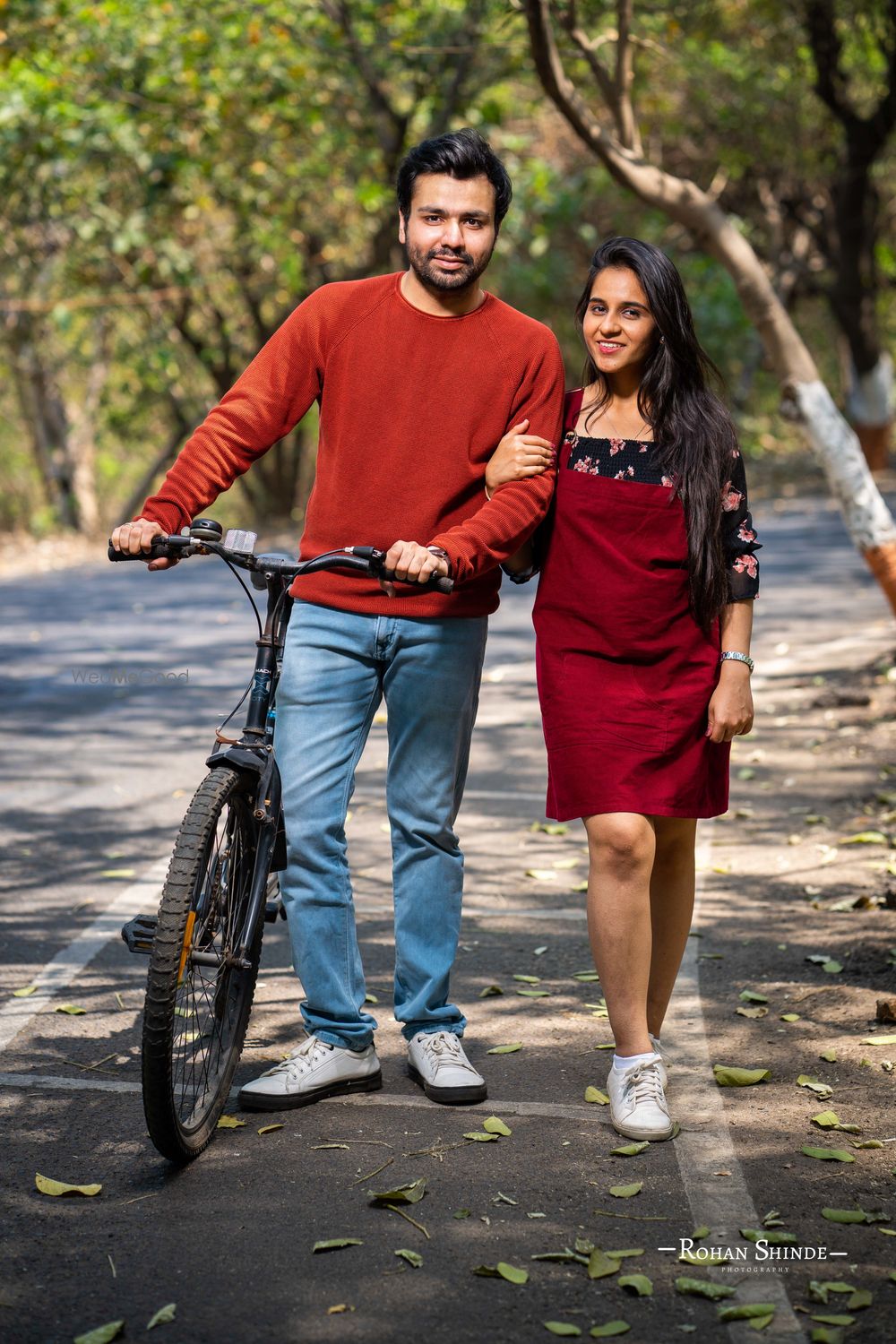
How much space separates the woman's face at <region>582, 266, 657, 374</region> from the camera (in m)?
4.01

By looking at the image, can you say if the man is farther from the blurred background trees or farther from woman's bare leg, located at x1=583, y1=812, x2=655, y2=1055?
the blurred background trees

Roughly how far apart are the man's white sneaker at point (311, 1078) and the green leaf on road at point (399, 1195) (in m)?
0.54

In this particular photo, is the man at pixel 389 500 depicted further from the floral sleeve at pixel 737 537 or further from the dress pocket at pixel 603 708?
the floral sleeve at pixel 737 537

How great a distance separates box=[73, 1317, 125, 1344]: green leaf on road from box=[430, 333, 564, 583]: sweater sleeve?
1694 millimetres

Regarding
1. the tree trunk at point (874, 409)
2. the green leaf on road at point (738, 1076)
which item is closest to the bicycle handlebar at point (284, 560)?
the green leaf on road at point (738, 1076)

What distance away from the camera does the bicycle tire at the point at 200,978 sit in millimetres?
3543

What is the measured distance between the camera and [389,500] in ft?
13.2

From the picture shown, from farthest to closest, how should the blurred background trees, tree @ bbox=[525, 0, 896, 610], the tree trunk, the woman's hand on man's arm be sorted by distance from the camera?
the tree trunk
the blurred background trees
tree @ bbox=[525, 0, 896, 610]
the woman's hand on man's arm

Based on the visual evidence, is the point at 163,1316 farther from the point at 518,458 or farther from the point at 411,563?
the point at 518,458

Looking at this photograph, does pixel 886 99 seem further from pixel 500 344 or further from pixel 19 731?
pixel 500 344

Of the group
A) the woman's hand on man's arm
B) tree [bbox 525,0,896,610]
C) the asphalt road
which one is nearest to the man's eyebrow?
the woman's hand on man's arm

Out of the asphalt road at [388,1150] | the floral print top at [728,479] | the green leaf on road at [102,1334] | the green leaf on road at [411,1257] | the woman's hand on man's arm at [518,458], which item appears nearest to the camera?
the green leaf on road at [102,1334]

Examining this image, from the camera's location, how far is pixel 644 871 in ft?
13.1

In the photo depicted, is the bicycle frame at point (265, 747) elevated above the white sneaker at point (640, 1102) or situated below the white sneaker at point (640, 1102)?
A: above
